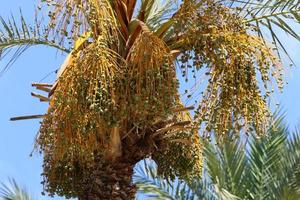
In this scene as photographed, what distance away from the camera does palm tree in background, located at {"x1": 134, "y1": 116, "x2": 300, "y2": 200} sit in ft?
26.4

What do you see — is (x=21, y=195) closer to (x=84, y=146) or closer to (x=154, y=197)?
(x=154, y=197)

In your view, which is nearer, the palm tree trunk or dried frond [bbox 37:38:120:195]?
dried frond [bbox 37:38:120:195]

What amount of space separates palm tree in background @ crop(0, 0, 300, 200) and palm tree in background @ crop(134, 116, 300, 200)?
3.11 metres

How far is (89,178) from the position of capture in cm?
492

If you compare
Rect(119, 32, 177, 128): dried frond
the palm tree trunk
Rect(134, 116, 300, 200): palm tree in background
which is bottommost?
the palm tree trunk

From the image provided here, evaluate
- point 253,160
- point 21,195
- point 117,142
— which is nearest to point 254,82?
point 117,142

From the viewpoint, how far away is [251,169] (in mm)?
8391

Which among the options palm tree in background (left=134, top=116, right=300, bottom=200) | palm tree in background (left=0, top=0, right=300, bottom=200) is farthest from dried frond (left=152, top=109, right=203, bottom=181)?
palm tree in background (left=134, top=116, right=300, bottom=200)

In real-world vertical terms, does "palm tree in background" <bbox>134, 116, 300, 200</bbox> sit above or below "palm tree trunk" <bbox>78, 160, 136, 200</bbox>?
above

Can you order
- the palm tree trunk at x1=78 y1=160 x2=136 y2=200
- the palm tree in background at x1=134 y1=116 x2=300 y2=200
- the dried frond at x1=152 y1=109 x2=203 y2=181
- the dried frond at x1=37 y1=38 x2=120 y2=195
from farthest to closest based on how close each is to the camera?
the palm tree in background at x1=134 y1=116 x2=300 y2=200 → the dried frond at x1=152 y1=109 x2=203 y2=181 → the palm tree trunk at x1=78 y1=160 x2=136 y2=200 → the dried frond at x1=37 y1=38 x2=120 y2=195

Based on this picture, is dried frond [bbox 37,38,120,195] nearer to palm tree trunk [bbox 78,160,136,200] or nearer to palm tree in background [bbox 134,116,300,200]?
palm tree trunk [bbox 78,160,136,200]

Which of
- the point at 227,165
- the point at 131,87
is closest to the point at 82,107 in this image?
the point at 131,87

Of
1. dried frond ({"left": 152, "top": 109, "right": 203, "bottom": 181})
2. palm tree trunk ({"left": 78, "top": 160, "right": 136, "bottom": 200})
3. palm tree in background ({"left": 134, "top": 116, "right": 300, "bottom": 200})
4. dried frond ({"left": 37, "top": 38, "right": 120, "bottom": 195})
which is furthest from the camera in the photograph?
palm tree in background ({"left": 134, "top": 116, "right": 300, "bottom": 200})

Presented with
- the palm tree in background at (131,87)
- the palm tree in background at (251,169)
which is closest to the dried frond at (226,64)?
the palm tree in background at (131,87)
